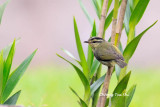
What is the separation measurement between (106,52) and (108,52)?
1.4 inches

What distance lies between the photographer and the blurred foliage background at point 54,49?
5.86 meters

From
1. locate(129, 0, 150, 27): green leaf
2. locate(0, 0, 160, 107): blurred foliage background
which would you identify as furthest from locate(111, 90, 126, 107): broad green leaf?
locate(0, 0, 160, 107): blurred foliage background

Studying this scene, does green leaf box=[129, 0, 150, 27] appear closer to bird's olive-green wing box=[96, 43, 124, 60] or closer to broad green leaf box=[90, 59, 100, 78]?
bird's olive-green wing box=[96, 43, 124, 60]

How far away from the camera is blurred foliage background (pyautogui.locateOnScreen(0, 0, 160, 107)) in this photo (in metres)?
5.86

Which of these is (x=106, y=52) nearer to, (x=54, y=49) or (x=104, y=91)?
(x=104, y=91)

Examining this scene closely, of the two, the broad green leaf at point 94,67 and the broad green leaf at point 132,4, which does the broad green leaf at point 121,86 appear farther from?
the broad green leaf at point 132,4

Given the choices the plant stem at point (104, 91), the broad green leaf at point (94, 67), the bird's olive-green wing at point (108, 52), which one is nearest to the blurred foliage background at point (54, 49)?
the broad green leaf at point (94, 67)

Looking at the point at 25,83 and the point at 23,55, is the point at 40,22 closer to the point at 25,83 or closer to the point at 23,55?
the point at 23,55

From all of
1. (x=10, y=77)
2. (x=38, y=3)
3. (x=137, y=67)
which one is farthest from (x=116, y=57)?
(x=38, y=3)

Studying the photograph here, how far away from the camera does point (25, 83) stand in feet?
20.5

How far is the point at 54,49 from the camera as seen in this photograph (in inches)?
293

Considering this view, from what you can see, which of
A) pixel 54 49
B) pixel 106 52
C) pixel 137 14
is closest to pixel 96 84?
pixel 106 52

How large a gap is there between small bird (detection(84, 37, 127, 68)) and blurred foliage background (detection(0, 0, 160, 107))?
2.25m

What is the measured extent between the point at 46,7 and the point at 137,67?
220cm
